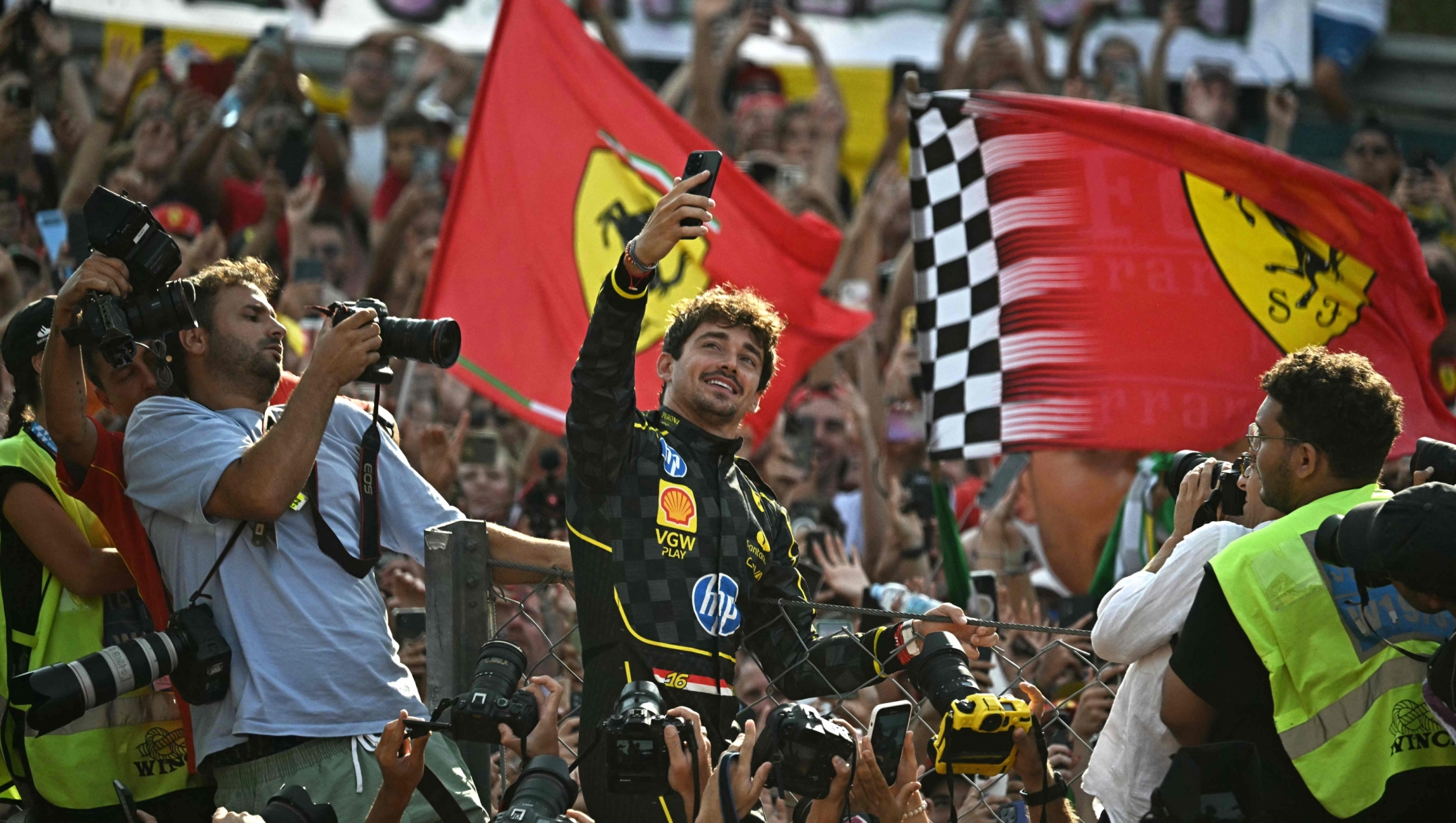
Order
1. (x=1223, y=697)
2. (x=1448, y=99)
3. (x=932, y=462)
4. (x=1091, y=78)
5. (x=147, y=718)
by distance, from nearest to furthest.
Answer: (x=1223, y=697), (x=147, y=718), (x=932, y=462), (x=1091, y=78), (x=1448, y=99)

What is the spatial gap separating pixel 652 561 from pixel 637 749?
2.44 feet

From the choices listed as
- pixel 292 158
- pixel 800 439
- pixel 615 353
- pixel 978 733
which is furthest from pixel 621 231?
pixel 978 733

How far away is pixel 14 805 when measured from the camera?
4.16 m

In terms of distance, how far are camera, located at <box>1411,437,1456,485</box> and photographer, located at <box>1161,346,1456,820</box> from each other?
29 cm

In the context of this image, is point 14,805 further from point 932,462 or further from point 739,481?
point 932,462

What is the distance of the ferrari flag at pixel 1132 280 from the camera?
5.71 m

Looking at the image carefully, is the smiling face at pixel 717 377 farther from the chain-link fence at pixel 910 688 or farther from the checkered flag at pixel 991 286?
the checkered flag at pixel 991 286

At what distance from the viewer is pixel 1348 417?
3.00 m

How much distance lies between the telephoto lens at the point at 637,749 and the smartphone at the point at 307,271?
17.0 ft

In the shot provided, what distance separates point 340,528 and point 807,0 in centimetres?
855

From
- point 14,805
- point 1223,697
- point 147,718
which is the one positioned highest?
point 1223,697

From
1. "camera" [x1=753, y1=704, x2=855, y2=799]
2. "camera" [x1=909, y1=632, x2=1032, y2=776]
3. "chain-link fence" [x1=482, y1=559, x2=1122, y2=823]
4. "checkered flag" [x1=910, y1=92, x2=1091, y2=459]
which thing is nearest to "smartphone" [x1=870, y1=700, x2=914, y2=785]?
"camera" [x1=909, y1=632, x2=1032, y2=776]

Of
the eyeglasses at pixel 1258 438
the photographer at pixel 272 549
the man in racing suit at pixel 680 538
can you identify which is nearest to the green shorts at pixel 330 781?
the photographer at pixel 272 549

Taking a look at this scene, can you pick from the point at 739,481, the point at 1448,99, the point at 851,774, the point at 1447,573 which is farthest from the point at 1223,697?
the point at 1448,99
